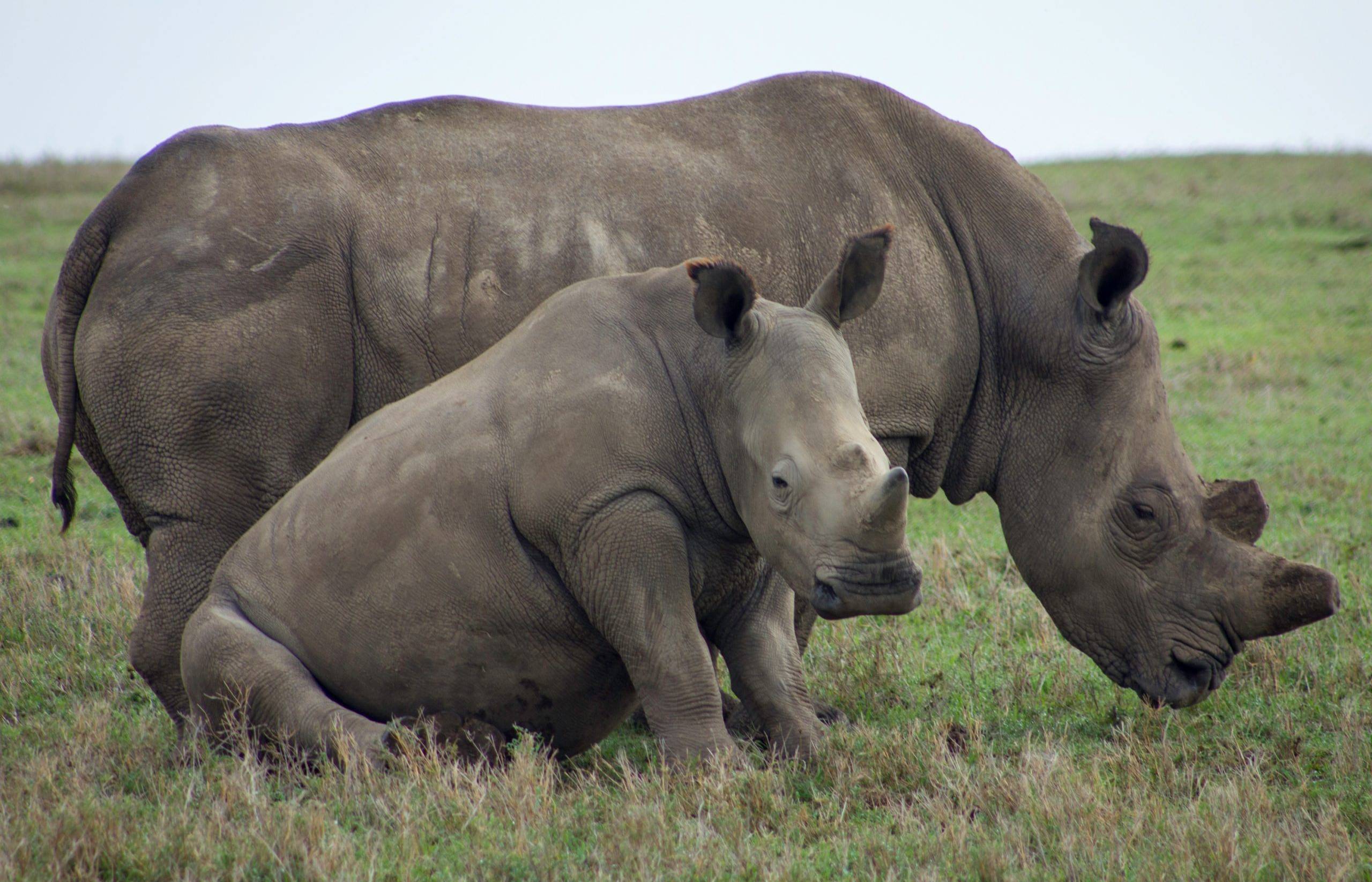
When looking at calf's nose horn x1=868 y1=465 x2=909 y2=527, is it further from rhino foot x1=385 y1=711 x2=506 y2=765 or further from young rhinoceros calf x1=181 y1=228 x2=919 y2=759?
rhino foot x1=385 y1=711 x2=506 y2=765

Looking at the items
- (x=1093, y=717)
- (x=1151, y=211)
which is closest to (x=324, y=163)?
(x=1093, y=717)

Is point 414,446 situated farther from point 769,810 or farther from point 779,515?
point 769,810

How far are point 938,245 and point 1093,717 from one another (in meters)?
2.10

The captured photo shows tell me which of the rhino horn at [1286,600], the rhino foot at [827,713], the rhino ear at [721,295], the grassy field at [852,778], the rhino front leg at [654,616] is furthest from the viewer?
the rhino foot at [827,713]

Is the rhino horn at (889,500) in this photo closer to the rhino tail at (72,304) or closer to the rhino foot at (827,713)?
the rhino foot at (827,713)

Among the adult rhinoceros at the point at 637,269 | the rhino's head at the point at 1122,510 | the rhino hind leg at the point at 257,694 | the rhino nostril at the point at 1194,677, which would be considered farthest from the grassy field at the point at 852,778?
the adult rhinoceros at the point at 637,269

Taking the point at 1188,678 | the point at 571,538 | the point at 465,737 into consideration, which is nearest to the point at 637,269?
the point at 571,538

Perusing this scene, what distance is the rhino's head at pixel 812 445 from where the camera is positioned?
462 cm

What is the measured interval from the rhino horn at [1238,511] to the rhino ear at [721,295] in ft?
7.81

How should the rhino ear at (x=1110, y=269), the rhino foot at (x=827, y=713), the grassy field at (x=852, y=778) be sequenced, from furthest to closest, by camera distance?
the rhino foot at (x=827, y=713)
the rhino ear at (x=1110, y=269)
the grassy field at (x=852, y=778)

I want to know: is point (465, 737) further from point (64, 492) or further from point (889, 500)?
point (64, 492)

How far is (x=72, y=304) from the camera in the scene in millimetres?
6039

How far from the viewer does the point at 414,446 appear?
5.45 m

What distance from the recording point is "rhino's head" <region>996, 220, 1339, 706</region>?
6.23 m
